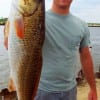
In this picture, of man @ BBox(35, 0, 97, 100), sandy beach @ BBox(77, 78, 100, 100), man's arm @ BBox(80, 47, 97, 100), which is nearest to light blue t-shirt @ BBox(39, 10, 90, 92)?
man @ BBox(35, 0, 97, 100)

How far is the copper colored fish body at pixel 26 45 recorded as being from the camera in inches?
101

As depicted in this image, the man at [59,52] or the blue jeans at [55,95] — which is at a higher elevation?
the man at [59,52]

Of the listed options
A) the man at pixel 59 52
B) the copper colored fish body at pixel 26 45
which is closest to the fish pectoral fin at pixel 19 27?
the copper colored fish body at pixel 26 45

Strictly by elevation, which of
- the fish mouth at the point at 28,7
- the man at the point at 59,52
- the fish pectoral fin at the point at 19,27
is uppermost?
the fish mouth at the point at 28,7

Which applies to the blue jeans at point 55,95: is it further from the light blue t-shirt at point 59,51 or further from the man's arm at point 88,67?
the man's arm at point 88,67

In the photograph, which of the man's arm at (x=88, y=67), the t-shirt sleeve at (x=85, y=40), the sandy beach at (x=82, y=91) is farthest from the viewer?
the sandy beach at (x=82, y=91)

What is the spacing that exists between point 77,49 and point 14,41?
145cm

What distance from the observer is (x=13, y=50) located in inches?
102

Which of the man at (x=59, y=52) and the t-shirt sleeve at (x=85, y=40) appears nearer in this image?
the man at (x=59, y=52)

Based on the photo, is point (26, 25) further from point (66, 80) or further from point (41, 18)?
point (66, 80)

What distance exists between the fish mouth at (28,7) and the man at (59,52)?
100 centimetres

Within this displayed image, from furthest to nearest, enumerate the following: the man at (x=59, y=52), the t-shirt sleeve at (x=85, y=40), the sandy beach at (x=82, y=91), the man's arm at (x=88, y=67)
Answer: the sandy beach at (x=82, y=91) < the man's arm at (x=88, y=67) < the t-shirt sleeve at (x=85, y=40) < the man at (x=59, y=52)

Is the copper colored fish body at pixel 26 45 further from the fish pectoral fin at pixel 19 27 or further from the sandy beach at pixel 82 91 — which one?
the sandy beach at pixel 82 91

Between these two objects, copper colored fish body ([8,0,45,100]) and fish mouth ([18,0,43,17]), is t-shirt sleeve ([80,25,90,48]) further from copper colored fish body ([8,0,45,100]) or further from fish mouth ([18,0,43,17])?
fish mouth ([18,0,43,17])
